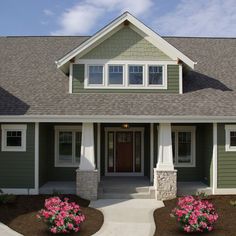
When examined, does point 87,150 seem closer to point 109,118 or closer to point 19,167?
point 109,118

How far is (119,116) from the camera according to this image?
13.4m

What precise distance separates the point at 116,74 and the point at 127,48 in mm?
1198

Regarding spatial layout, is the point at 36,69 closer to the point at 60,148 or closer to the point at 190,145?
the point at 60,148

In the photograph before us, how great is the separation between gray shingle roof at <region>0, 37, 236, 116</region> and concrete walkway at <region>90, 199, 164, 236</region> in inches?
131

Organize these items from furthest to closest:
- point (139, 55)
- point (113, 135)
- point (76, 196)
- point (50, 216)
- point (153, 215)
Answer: point (113, 135)
point (139, 55)
point (76, 196)
point (153, 215)
point (50, 216)

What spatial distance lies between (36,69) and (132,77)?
199 inches

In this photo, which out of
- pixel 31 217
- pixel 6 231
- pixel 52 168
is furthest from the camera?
pixel 52 168

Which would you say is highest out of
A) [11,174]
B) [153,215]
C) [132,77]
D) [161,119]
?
[132,77]

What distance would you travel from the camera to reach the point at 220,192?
13.8 m

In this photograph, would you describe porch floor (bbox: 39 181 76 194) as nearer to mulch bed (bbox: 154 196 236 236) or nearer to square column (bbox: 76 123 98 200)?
square column (bbox: 76 123 98 200)

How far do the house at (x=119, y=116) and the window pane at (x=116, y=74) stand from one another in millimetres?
43

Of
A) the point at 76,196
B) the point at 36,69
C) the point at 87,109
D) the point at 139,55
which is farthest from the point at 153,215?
the point at 36,69

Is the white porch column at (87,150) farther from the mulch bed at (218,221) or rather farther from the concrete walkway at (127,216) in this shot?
the mulch bed at (218,221)

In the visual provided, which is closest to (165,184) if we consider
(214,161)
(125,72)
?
(214,161)
